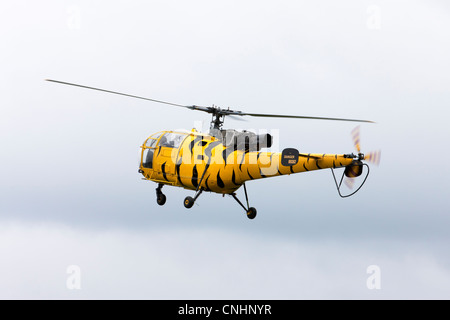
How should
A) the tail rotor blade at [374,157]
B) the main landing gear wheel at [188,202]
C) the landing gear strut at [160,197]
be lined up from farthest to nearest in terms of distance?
the landing gear strut at [160,197] → the main landing gear wheel at [188,202] → the tail rotor blade at [374,157]

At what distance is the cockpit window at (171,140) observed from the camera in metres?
50.1

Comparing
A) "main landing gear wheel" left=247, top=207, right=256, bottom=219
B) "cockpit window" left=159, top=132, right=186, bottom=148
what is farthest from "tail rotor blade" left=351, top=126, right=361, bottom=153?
"cockpit window" left=159, top=132, right=186, bottom=148

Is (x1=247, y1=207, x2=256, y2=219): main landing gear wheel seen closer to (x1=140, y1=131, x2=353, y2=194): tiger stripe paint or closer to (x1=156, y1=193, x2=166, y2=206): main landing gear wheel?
(x1=140, y1=131, x2=353, y2=194): tiger stripe paint

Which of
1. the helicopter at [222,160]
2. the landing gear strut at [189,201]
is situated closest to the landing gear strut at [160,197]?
the helicopter at [222,160]

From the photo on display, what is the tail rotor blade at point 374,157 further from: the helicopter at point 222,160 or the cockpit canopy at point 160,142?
the cockpit canopy at point 160,142

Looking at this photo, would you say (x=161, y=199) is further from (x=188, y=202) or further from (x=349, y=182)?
(x=349, y=182)

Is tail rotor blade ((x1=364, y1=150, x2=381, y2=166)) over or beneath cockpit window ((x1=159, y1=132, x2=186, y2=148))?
beneath

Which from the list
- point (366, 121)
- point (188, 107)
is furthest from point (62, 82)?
point (366, 121)

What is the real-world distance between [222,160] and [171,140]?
15.9 ft

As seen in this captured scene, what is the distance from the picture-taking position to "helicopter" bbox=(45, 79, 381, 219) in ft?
140

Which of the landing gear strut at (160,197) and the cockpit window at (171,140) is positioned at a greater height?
the cockpit window at (171,140)

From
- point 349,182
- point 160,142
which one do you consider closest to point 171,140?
point 160,142

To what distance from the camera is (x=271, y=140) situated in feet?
151

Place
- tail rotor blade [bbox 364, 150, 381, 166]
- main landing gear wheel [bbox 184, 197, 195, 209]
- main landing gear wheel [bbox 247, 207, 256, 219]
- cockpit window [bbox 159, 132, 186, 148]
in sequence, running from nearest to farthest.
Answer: tail rotor blade [bbox 364, 150, 381, 166] → main landing gear wheel [bbox 184, 197, 195, 209] → main landing gear wheel [bbox 247, 207, 256, 219] → cockpit window [bbox 159, 132, 186, 148]
